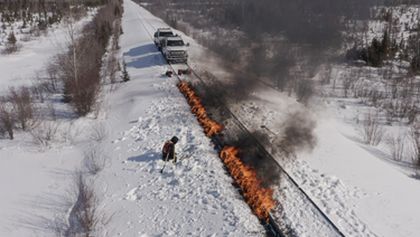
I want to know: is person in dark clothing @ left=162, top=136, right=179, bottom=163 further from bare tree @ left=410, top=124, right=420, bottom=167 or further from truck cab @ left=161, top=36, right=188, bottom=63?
truck cab @ left=161, top=36, right=188, bottom=63

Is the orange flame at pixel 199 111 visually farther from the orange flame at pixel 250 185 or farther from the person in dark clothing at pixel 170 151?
the person in dark clothing at pixel 170 151

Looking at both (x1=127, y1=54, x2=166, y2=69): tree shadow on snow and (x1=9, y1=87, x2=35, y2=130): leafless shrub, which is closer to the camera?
(x1=9, y1=87, x2=35, y2=130): leafless shrub

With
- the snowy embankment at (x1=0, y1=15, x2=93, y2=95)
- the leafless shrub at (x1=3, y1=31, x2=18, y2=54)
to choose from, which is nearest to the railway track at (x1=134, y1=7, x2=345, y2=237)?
the snowy embankment at (x1=0, y1=15, x2=93, y2=95)

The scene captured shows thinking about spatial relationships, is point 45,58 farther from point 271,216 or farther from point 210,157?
point 271,216

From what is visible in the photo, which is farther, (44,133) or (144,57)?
(144,57)

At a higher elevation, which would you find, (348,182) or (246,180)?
(246,180)

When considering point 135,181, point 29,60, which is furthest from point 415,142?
point 29,60

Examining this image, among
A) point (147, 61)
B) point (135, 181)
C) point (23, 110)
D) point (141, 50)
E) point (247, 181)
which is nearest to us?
point (247, 181)

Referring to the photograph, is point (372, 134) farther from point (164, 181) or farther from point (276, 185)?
point (164, 181)
